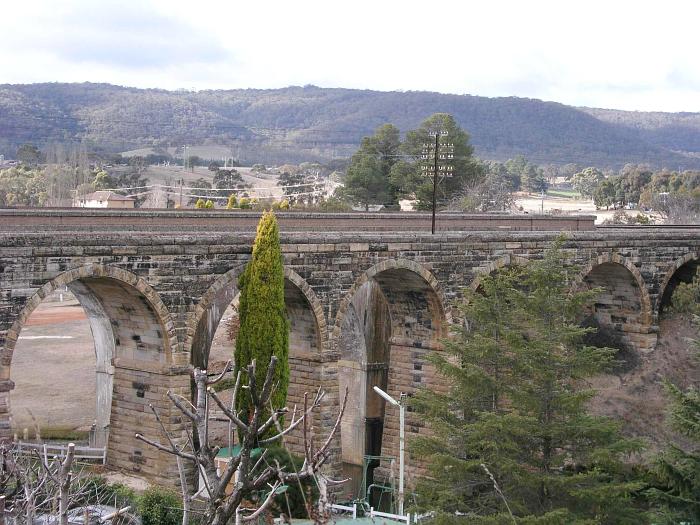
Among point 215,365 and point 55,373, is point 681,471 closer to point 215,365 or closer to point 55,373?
point 215,365

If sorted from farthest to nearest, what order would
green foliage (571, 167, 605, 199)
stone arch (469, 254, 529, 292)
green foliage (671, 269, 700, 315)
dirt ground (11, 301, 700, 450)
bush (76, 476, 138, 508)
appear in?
green foliage (571, 167, 605, 199)
green foliage (671, 269, 700, 315)
dirt ground (11, 301, 700, 450)
stone arch (469, 254, 529, 292)
bush (76, 476, 138, 508)

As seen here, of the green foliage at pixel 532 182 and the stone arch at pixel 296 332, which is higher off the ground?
the green foliage at pixel 532 182

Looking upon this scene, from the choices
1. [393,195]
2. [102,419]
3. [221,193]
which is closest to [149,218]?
[102,419]

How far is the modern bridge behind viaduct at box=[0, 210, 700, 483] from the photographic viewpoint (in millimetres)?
20359

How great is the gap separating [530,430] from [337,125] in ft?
541

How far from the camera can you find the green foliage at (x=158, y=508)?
64.3 ft

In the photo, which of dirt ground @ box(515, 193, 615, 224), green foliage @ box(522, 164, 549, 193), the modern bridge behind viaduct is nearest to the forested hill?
green foliage @ box(522, 164, 549, 193)

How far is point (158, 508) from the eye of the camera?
19656 mm

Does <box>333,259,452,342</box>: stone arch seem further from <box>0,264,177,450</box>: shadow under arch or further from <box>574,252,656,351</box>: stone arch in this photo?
<box>574,252,656,351</box>: stone arch

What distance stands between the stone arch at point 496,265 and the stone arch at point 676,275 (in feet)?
24.4

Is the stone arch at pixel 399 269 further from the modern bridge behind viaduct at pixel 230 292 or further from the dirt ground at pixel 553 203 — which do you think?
the dirt ground at pixel 553 203

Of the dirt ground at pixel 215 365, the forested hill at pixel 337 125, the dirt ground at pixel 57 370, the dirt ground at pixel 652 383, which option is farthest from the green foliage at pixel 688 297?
the forested hill at pixel 337 125

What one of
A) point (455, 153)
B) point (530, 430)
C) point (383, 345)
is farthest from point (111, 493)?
point (455, 153)

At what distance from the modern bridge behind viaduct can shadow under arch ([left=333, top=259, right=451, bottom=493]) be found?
4 cm
